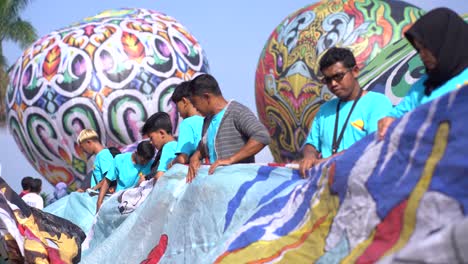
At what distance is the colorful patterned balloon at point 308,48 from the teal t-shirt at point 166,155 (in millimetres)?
4163

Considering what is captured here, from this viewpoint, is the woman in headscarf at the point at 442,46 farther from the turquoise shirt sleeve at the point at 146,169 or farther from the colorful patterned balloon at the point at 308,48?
the colorful patterned balloon at the point at 308,48

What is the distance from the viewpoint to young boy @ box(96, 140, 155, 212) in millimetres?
8539

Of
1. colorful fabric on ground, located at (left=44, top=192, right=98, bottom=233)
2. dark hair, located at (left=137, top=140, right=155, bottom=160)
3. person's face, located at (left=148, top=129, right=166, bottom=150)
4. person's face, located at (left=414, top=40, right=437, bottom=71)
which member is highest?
person's face, located at (left=414, top=40, right=437, bottom=71)

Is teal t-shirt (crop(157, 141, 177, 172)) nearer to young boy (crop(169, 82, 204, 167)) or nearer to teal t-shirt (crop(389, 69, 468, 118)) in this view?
young boy (crop(169, 82, 204, 167))

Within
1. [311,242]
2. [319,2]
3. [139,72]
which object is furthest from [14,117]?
[311,242]

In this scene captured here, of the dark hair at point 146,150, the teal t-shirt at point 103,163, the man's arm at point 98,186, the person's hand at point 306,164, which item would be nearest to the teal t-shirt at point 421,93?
the person's hand at point 306,164

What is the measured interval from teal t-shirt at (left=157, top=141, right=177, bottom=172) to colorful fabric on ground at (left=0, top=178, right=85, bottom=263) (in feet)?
5.24

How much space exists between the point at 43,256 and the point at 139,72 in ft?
35.9

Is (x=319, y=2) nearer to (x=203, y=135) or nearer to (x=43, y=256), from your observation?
(x=203, y=135)

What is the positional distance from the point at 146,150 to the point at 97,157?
47.9 inches

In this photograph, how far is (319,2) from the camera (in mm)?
12906

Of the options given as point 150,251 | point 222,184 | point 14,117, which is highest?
point 222,184

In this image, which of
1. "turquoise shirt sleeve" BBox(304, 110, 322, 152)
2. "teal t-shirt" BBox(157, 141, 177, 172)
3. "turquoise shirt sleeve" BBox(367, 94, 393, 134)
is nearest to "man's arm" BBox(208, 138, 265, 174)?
"turquoise shirt sleeve" BBox(304, 110, 322, 152)

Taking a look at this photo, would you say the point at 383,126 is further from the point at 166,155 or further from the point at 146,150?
the point at 146,150
